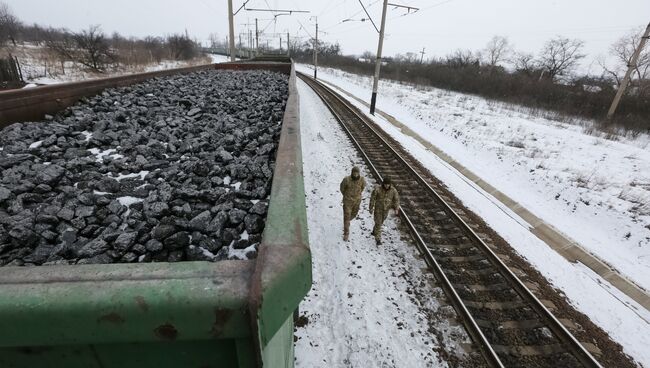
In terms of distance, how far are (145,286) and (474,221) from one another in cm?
795

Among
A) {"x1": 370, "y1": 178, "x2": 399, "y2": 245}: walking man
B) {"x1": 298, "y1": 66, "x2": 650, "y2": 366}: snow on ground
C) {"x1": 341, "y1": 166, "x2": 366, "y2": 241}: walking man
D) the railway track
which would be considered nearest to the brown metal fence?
{"x1": 341, "y1": 166, "x2": 366, "y2": 241}: walking man

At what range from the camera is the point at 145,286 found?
1.03 metres

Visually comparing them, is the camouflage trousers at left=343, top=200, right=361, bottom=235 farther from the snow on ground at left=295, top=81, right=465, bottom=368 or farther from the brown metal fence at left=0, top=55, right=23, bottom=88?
the brown metal fence at left=0, top=55, right=23, bottom=88

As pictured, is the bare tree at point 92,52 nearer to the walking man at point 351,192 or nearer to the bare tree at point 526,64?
the walking man at point 351,192

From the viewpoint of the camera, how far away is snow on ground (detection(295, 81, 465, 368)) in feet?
13.8

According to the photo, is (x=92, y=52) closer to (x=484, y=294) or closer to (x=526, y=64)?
(x=484, y=294)

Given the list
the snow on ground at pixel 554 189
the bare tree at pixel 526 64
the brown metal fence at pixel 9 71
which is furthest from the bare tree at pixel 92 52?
the bare tree at pixel 526 64

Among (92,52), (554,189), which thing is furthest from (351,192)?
(92,52)

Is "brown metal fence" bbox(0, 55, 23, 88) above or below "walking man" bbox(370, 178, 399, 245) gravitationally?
above

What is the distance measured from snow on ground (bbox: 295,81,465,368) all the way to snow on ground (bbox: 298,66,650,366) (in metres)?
2.88

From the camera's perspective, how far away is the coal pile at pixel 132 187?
2205 mm

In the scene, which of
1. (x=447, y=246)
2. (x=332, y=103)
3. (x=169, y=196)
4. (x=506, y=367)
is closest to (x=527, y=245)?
(x=447, y=246)

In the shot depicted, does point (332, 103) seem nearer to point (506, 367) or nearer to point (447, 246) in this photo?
point (447, 246)

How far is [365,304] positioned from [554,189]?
28.3 ft
